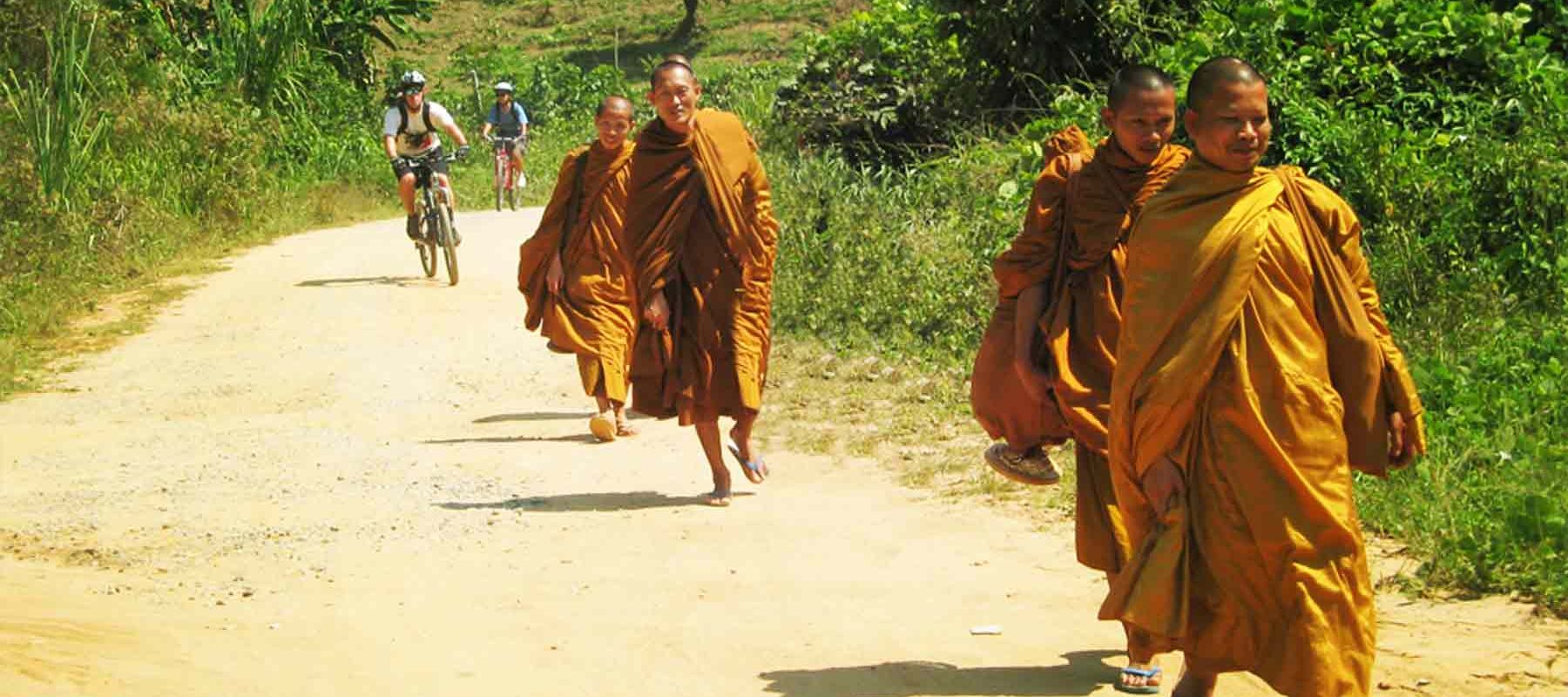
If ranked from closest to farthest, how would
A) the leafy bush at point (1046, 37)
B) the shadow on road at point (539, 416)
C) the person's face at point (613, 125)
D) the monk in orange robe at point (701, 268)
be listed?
the monk in orange robe at point (701, 268), the person's face at point (613, 125), the shadow on road at point (539, 416), the leafy bush at point (1046, 37)

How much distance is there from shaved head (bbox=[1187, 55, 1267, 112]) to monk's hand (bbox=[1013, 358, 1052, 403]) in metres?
1.15

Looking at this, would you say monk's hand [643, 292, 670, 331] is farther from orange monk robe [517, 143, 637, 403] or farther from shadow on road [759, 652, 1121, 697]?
shadow on road [759, 652, 1121, 697]

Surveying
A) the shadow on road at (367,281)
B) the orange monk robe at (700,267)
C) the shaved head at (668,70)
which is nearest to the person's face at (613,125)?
the orange monk robe at (700,267)


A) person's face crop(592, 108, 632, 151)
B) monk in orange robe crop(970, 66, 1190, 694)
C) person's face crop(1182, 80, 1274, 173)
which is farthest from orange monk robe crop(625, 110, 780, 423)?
person's face crop(1182, 80, 1274, 173)

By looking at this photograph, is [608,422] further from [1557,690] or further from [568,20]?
[568,20]

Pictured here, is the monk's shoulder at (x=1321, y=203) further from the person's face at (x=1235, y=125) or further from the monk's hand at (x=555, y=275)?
the monk's hand at (x=555, y=275)

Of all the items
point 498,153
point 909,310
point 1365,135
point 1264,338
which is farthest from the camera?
point 498,153

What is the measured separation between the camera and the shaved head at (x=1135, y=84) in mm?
5242

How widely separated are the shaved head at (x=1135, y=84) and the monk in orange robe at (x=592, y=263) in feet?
14.9

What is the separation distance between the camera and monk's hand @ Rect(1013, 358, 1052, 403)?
18.0 feet

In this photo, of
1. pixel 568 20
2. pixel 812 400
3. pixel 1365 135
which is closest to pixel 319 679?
pixel 812 400

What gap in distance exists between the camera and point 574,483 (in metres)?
8.83

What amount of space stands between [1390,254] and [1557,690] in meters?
4.74

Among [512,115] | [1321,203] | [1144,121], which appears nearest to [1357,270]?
[1321,203]
